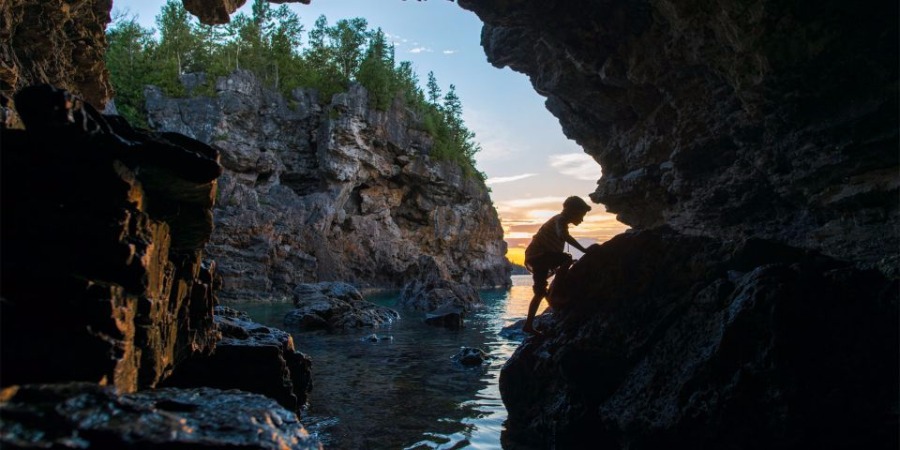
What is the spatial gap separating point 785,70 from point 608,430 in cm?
766

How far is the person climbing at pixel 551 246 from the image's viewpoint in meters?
7.91

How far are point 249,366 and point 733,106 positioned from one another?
11.9 metres

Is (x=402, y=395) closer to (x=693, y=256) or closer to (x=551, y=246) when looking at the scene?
(x=551, y=246)

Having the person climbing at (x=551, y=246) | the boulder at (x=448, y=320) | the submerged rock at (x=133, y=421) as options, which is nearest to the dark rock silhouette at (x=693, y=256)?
the submerged rock at (x=133, y=421)

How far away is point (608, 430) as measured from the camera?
5566mm

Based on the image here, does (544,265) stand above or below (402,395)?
above

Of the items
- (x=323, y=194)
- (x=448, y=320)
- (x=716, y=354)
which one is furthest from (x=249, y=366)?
(x=323, y=194)

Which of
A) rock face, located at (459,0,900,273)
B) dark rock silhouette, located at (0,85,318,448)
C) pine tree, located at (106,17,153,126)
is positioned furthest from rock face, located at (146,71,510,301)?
dark rock silhouette, located at (0,85,318,448)

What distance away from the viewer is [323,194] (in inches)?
1833

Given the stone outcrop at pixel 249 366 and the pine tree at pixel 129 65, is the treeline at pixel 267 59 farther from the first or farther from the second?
the stone outcrop at pixel 249 366

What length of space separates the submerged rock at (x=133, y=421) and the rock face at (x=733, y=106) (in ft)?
24.0

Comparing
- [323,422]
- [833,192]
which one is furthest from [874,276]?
[323,422]

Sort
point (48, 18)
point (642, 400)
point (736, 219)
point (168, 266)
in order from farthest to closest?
point (736, 219), point (48, 18), point (642, 400), point (168, 266)

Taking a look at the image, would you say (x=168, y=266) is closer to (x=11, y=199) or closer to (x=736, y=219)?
(x=11, y=199)
